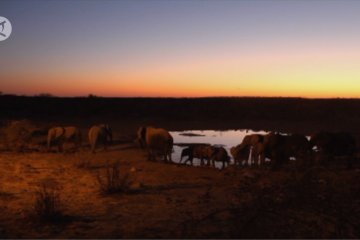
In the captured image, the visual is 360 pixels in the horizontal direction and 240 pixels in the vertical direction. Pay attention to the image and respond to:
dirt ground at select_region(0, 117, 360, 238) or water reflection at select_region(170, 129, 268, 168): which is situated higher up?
dirt ground at select_region(0, 117, 360, 238)

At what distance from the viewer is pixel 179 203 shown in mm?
8891

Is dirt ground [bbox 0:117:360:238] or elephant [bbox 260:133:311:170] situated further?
elephant [bbox 260:133:311:170]

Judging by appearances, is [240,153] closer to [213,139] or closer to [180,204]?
[180,204]

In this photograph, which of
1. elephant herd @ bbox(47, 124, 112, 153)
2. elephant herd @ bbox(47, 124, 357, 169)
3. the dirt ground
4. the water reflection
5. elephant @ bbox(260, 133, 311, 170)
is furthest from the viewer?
the water reflection

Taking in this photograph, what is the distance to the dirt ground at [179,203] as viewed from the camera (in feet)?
22.2

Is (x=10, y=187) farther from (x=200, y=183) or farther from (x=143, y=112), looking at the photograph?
(x=143, y=112)

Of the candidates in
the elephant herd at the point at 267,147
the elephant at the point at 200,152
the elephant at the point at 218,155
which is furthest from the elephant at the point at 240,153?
the elephant at the point at 200,152

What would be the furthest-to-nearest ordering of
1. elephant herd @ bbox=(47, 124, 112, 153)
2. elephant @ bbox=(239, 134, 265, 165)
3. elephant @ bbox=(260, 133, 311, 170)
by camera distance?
elephant herd @ bbox=(47, 124, 112, 153), elephant @ bbox=(239, 134, 265, 165), elephant @ bbox=(260, 133, 311, 170)

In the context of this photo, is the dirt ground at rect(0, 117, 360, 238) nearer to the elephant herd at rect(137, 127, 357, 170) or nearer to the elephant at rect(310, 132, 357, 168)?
the elephant herd at rect(137, 127, 357, 170)

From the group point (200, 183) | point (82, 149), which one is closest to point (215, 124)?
point (82, 149)

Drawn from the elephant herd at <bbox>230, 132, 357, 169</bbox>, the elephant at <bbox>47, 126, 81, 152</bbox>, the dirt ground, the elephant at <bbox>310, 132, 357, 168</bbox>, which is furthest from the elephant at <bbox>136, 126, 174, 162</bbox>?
the elephant at <bbox>310, 132, 357, 168</bbox>

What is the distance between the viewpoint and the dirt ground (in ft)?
22.2

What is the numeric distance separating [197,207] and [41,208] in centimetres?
287

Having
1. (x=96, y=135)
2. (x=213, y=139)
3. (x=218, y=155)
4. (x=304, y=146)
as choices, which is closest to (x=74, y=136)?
(x=96, y=135)
